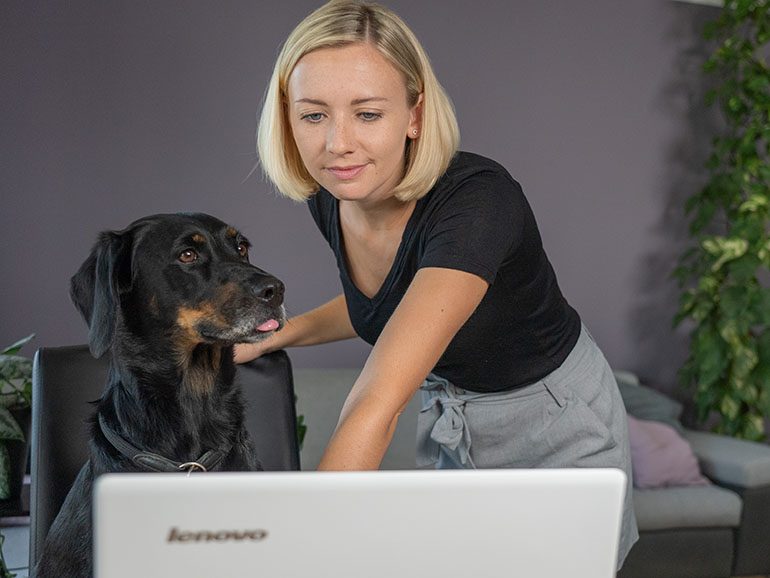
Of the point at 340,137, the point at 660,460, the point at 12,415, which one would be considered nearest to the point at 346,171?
the point at 340,137

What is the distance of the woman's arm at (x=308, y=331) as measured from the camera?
1.50 meters

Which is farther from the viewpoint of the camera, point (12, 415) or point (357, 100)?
point (12, 415)

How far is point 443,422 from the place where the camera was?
4.76 ft

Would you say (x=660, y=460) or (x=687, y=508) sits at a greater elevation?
(x=660, y=460)

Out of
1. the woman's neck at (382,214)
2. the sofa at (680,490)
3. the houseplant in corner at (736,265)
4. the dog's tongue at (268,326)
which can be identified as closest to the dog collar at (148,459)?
the dog's tongue at (268,326)

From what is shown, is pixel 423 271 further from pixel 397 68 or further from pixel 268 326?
pixel 268 326

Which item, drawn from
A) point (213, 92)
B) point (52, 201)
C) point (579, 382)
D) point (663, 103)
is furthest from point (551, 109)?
point (579, 382)

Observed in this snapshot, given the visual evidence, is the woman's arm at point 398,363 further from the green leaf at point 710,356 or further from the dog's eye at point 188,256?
the green leaf at point 710,356

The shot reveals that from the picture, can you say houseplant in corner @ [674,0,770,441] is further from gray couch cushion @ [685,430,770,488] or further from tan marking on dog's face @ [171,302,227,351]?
tan marking on dog's face @ [171,302,227,351]

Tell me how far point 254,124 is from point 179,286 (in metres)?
2.15

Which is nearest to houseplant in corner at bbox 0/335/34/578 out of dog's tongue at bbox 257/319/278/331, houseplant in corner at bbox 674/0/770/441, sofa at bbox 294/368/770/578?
dog's tongue at bbox 257/319/278/331

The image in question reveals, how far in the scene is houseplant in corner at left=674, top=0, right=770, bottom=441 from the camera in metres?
3.59

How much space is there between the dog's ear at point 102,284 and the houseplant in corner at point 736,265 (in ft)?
9.74

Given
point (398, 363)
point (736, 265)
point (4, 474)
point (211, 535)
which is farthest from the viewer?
point (736, 265)
